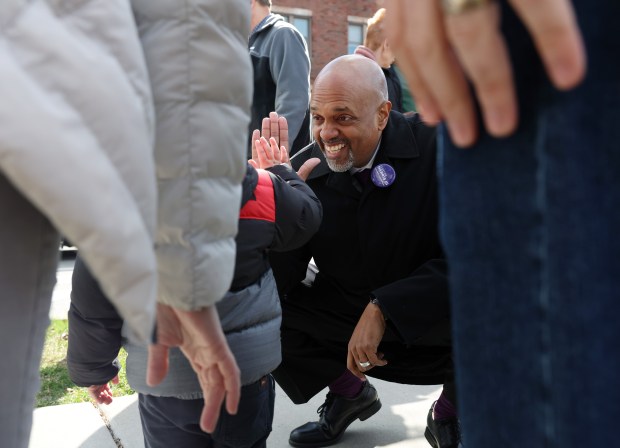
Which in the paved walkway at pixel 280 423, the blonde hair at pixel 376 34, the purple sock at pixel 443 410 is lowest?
the paved walkway at pixel 280 423

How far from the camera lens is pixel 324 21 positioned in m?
18.2

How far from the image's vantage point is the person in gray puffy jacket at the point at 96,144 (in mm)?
639

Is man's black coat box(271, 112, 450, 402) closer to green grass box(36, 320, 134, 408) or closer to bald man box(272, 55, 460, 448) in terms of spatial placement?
bald man box(272, 55, 460, 448)

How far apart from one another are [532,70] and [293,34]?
120 inches

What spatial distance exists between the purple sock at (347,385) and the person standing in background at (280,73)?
136cm

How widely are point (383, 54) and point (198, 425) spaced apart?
2.69m

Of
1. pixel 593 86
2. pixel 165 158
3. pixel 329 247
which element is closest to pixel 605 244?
pixel 593 86

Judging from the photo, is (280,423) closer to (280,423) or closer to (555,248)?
(280,423)

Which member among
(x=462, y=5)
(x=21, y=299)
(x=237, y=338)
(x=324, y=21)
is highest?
(x=462, y=5)

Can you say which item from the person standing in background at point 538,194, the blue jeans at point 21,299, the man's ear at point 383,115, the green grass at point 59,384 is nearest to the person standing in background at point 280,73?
the man's ear at point 383,115

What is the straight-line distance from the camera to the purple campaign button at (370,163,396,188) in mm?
2479

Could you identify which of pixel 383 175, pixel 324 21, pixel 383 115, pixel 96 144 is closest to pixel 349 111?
pixel 383 115

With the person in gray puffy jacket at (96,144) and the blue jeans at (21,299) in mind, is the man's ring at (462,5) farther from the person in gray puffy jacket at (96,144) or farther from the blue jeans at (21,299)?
the blue jeans at (21,299)

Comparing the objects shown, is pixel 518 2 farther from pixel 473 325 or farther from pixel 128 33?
pixel 128 33
